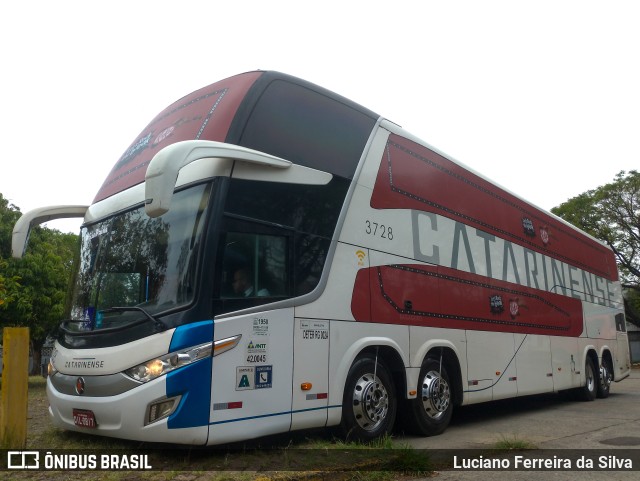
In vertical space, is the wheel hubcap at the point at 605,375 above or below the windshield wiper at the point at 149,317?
below

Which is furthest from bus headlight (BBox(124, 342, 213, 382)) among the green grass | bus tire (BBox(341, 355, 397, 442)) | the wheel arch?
the wheel arch

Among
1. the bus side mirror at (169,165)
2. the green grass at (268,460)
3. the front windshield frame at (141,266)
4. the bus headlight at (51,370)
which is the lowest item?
the green grass at (268,460)

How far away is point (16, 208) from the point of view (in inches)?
802

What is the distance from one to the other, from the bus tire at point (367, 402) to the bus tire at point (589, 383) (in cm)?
853

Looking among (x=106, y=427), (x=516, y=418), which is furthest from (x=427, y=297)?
(x=106, y=427)

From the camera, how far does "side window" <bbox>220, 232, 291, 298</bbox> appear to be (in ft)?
19.0

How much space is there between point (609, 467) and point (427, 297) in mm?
3062

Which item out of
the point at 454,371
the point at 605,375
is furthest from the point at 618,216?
the point at 454,371

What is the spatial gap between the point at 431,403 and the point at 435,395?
0.42 ft

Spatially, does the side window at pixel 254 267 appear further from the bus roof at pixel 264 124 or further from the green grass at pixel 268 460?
the green grass at pixel 268 460

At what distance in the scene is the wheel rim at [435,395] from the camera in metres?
8.13

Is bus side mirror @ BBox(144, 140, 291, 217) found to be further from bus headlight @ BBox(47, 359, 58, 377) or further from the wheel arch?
the wheel arch

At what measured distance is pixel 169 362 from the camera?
529 centimetres

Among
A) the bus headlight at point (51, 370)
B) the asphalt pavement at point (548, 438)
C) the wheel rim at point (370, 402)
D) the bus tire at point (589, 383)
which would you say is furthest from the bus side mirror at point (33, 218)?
the bus tire at point (589, 383)
